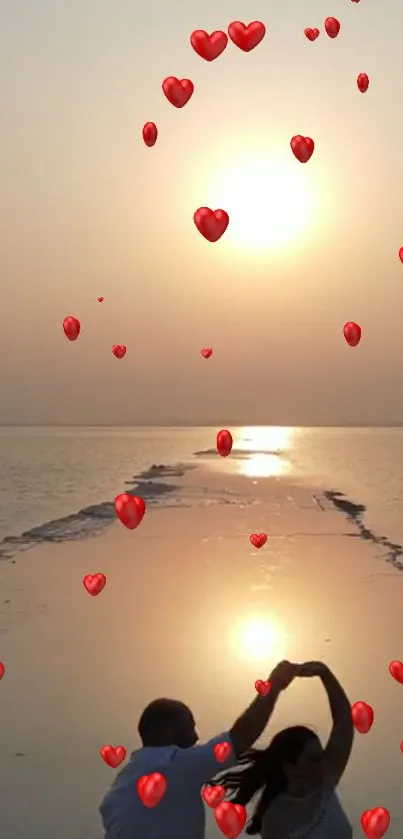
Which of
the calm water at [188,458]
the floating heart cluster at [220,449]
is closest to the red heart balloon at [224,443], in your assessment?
the floating heart cluster at [220,449]

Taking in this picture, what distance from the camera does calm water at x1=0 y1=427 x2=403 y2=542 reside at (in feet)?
7.83

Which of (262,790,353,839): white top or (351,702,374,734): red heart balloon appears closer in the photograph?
(262,790,353,839): white top

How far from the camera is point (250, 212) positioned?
7.04 ft

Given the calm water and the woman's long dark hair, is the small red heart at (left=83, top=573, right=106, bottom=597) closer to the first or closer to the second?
the calm water

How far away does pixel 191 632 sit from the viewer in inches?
94.3

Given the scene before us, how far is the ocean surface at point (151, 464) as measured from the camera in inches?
94.3

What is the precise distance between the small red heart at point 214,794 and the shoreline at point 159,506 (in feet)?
3.07

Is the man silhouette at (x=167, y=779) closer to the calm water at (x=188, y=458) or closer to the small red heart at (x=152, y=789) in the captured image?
the small red heart at (x=152, y=789)

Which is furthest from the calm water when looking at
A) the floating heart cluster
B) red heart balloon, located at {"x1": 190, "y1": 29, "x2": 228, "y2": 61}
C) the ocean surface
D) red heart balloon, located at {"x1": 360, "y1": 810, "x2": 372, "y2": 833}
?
red heart balloon, located at {"x1": 190, "y1": 29, "x2": 228, "y2": 61}

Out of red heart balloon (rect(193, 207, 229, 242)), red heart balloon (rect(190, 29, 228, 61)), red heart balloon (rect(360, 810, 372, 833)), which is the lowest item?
red heart balloon (rect(360, 810, 372, 833))

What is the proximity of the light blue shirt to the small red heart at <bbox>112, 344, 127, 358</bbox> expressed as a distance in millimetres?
932

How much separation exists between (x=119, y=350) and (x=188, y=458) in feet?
1.50

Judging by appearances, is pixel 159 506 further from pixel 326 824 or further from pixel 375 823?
pixel 326 824

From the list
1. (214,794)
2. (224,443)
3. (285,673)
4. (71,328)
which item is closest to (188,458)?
(224,443)
